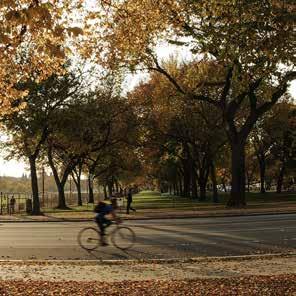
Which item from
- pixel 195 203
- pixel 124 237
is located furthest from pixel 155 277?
pixel 195 203

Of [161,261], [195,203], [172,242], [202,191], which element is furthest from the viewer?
[202,191]

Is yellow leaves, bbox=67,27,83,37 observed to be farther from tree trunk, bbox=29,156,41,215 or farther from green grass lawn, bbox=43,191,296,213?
tree trunk, bbox=29,156,41,215

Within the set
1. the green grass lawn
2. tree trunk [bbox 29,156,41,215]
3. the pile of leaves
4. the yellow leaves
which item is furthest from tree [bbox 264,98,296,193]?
the yellow leaves

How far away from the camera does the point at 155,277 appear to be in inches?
458

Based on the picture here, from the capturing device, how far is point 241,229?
73.9ft

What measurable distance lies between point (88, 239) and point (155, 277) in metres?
6.34

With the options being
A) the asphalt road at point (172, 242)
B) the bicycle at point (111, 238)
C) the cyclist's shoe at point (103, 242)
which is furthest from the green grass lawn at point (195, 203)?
the cyclist's shoe at point (103, 242)

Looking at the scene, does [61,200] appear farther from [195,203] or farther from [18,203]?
[195,203]

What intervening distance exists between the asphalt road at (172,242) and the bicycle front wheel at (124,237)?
22 cm

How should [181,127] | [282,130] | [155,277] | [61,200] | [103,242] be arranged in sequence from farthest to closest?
[282,130], [181,127], [61,200], [103,242], [155,277]

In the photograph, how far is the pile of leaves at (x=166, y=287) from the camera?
9523 mm

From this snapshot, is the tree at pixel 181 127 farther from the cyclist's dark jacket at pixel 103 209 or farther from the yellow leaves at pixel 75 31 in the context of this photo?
the yellow leaves at pixel 75 31

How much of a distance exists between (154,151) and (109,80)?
14.4 metres

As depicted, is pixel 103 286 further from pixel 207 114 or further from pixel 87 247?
pixel 207 114
